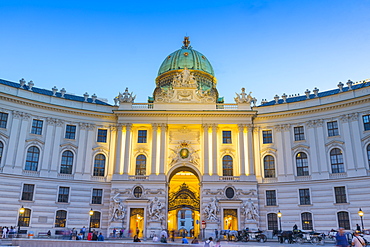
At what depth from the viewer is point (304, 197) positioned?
140ft

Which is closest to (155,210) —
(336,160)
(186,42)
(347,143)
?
(336,160)

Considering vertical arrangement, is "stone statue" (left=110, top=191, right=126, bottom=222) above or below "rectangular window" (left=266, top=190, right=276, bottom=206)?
below

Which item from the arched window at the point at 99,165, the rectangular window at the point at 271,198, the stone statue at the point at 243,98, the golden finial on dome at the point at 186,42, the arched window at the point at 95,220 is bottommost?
the arched window at the point at 95,220

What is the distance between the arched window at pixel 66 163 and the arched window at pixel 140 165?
8.71 m

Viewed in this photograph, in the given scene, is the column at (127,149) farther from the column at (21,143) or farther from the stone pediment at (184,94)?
the column at (21,143)

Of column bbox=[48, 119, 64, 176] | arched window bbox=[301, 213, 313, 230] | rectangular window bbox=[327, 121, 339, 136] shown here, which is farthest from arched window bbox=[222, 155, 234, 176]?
column bbox=[48, 119, 64, 176]

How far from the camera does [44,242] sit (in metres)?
24.7

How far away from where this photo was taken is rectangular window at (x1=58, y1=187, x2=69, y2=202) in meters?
42.9

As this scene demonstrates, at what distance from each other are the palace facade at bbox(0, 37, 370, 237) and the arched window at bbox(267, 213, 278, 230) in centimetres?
17

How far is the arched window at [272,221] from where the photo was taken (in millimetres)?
42719

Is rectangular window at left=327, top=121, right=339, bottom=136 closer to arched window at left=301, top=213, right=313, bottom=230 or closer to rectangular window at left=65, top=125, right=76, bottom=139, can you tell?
arched window at left=301, top=213, right=313, bottom=230

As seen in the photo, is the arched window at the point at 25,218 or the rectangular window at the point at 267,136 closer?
the arched window at the point at 25,218

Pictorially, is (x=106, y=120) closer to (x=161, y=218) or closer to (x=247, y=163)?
(x=161, y=218)

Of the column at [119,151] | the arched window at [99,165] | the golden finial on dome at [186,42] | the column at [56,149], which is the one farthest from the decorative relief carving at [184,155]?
the golden finial on dome at [186,42]
